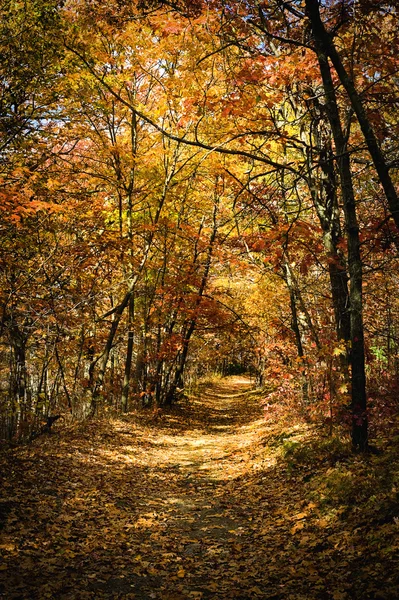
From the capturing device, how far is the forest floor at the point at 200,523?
173 inches

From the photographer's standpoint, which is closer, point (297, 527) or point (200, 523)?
point (297, 527)

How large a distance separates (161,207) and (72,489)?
9848 millimetres

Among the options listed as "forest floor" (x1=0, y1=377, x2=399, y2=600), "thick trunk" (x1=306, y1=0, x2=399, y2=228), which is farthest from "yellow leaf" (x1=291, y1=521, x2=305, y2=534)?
"thick trunk" (x1=306, y1=0, x2=399, y2=228)

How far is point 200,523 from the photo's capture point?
6.54 m

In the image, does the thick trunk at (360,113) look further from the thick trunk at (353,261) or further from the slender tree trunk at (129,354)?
the slender tree trunk at (129,354)

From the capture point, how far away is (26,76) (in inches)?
319

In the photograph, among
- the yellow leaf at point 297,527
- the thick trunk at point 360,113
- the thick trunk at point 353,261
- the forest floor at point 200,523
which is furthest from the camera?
the thick trunk at point 353,261

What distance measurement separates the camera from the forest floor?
4.40m

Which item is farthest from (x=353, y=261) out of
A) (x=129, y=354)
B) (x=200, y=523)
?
(x=129, y=354)

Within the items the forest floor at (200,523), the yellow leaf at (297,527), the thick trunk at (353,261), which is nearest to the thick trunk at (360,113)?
the thick trunk at (353,261)

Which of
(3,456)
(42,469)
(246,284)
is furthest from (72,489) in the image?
(246,284)

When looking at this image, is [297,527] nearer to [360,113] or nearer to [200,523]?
[200,523]

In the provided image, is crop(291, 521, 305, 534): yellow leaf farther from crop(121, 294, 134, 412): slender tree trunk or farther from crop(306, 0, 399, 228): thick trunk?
crop(121, 294, 134, 412): slender tree trunk

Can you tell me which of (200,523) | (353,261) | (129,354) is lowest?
(200,523)
